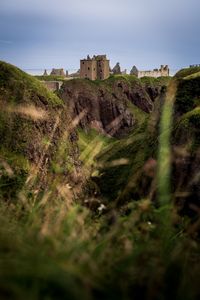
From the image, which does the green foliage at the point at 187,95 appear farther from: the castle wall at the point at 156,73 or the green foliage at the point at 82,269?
the castle wall at the point at 156,73

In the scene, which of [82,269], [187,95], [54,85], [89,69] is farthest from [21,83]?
[82,269]

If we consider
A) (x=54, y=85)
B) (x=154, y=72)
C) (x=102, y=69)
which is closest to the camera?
(x=54, y=85)

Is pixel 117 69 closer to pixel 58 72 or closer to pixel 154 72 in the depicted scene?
pixel 154 72

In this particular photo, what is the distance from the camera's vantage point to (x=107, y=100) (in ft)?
463

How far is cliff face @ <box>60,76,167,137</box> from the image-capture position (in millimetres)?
134875

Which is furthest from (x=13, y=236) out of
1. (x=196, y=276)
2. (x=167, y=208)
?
(x=167, y=208)

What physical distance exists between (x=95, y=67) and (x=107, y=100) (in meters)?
15.8

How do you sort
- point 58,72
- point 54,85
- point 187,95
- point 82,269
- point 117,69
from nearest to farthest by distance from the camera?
1. point 82,269
2. point 187,95
3. point 54,85
4. point 117,69
5. point 58,72

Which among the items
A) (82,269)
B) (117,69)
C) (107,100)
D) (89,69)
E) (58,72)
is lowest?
(107,100)

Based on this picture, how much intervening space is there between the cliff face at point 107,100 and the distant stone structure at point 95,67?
12.9 ft

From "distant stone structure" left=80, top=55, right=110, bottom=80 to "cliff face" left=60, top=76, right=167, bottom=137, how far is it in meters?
3.93

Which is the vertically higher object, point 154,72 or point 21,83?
point 154,72

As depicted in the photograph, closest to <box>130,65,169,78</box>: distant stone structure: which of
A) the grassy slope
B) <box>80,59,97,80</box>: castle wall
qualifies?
<box>80,59,97,80</box>: castle wall

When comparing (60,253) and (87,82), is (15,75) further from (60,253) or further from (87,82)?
(60,253)
